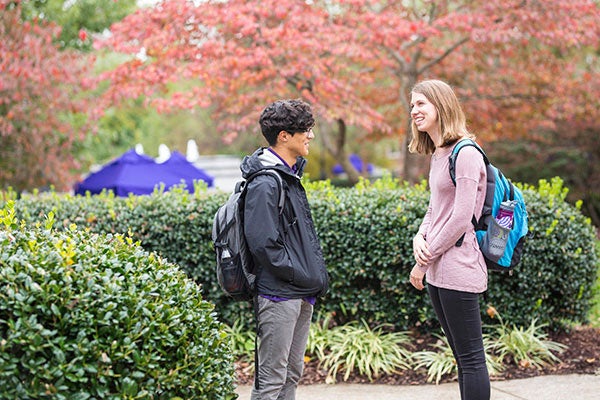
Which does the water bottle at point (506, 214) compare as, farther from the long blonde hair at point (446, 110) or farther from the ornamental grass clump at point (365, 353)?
the ornamental grass clump at point (365, 353)

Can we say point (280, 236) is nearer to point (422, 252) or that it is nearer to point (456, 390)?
point (422, 252)

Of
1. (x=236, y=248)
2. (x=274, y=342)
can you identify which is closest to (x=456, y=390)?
(x=274, y=342)

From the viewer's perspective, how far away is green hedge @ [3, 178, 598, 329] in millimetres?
5039

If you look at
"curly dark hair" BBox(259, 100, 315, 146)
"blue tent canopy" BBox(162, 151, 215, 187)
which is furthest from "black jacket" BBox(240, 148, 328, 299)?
"blue tent canopy" BBox(162, 151, 215, 187)

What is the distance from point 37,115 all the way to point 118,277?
9468 mm

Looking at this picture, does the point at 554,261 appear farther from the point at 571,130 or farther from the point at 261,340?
the point at 571,130

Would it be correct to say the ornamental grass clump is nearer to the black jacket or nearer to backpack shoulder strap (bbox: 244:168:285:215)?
the black jacket

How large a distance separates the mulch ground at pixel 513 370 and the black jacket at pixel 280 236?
1.81m

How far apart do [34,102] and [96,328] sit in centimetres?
956

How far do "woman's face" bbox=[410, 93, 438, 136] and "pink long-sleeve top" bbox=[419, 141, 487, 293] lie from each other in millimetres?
119

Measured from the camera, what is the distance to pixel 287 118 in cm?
321

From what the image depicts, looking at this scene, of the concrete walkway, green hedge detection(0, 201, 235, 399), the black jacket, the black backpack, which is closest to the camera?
green hedge detection(0, 201, 235, 399)

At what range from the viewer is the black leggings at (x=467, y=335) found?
10.6 feet

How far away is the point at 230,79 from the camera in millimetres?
7902
